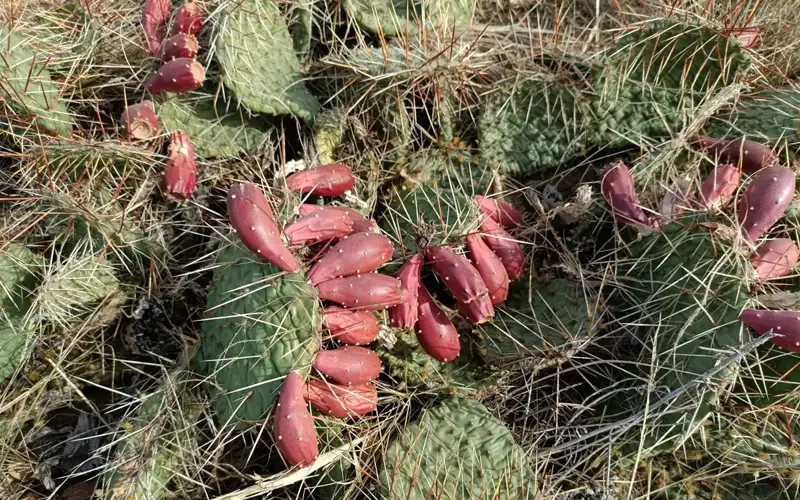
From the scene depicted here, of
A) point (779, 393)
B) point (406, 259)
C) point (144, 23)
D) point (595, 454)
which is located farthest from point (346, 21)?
point (779, 393)

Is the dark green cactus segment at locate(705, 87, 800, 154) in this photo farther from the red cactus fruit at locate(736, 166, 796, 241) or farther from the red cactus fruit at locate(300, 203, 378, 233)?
the red cactus fruit at locate(300, 203, 378, 233)

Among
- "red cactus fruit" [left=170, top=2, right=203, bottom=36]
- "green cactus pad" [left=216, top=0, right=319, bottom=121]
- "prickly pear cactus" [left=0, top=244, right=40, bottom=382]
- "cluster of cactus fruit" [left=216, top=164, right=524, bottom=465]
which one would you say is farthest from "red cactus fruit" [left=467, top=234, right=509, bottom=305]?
"prickly pear cactus" [left=0, top=244, right=40, bottom=382]

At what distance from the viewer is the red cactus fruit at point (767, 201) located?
62.7 inches

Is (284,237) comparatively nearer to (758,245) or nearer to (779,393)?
(758,245)

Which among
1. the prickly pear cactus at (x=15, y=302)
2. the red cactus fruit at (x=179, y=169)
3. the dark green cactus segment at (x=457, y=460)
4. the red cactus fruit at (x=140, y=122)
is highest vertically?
the red cactus fruit at (x=140, y=122)

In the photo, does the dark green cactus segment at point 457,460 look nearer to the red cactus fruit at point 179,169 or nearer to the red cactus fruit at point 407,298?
the red cactus fruit at point 407,298

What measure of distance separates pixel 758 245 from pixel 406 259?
3.27ft

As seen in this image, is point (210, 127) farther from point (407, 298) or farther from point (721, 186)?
point (721, 186)

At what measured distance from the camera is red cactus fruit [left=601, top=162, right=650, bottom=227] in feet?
5.85

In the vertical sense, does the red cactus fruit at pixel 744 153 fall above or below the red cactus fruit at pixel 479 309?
above

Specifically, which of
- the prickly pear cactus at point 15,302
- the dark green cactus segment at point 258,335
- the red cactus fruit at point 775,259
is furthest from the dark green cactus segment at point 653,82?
the prickly pear cactus at point 15,302

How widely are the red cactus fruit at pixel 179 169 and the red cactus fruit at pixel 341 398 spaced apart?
819 mm

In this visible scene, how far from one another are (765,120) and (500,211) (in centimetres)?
92

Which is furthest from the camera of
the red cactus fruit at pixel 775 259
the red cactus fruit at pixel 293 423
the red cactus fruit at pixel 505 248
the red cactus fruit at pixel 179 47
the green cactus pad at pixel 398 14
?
the green cactus pad at pixel 398 14
